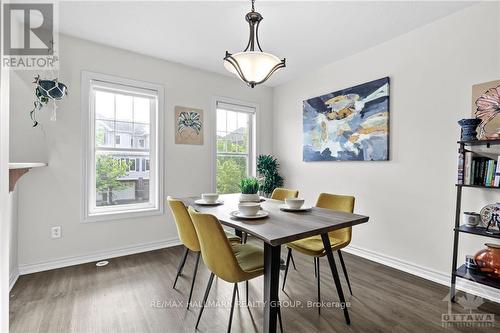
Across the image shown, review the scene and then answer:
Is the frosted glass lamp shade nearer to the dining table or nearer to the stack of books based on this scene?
the dining table

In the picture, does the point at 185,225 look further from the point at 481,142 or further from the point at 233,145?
the point at 481,142

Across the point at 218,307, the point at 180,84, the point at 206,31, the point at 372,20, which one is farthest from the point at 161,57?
the point at 218,307

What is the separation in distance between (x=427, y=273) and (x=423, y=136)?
4.71 feet

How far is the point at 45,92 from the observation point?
2484 millimetres

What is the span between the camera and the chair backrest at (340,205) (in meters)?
2.22

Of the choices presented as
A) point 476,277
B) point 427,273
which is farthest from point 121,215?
point 476,277

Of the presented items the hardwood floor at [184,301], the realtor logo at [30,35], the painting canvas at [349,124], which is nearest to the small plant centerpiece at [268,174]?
the painting canvas at [349,124]

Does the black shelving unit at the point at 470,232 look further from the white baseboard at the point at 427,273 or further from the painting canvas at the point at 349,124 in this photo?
the painting canvas at the point at 349,124

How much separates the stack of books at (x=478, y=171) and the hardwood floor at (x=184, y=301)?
41.7 inches

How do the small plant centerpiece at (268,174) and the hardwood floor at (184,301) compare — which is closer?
the hardwood floor at (184,301)

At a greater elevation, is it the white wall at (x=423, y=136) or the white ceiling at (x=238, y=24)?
the white ceiling at (x=238, y=24)

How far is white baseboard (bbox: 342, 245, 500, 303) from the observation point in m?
2.22

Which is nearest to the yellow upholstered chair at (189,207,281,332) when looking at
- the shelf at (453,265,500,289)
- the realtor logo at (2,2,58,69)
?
the shelf at (453,265,500,289)

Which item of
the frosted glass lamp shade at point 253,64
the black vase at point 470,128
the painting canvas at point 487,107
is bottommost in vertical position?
the black vase at point 470,128
